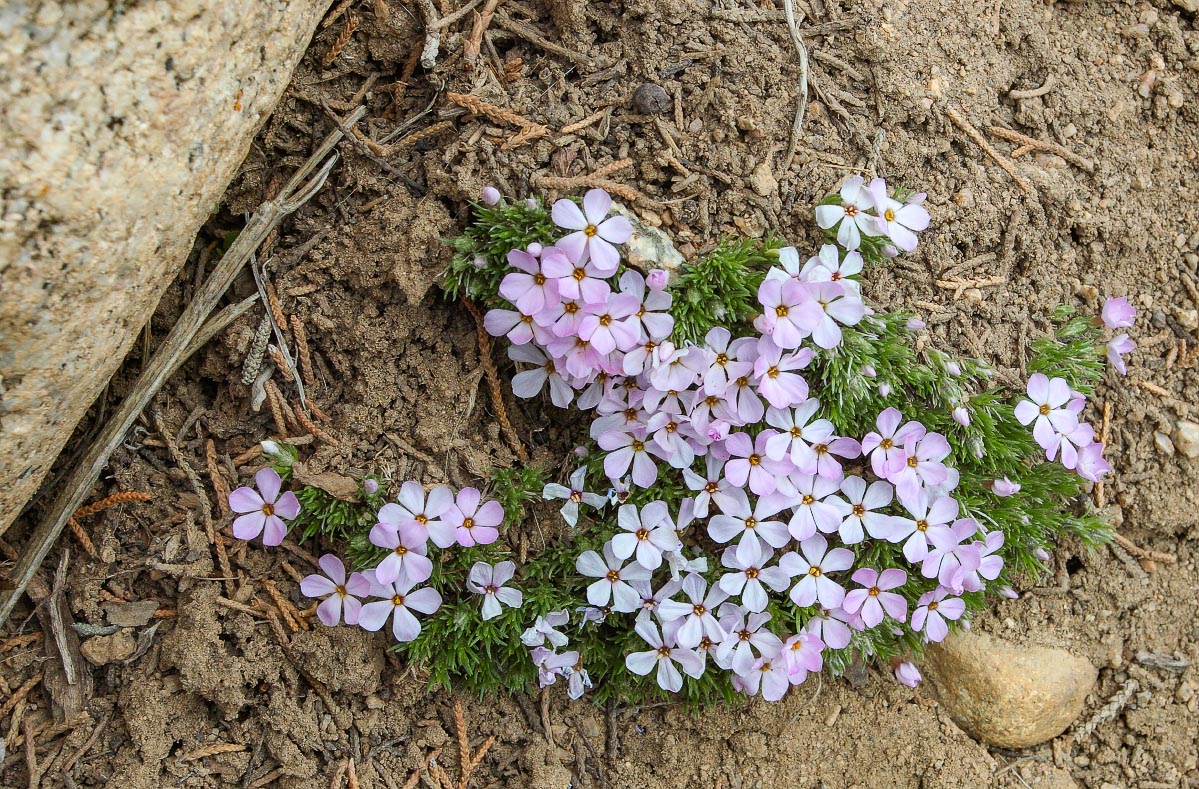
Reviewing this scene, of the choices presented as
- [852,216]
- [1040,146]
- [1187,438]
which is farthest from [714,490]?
[1187,438]

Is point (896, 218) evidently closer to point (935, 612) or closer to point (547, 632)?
point (935, 612)

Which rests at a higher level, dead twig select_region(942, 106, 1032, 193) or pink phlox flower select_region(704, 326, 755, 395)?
dead twig select_region(942, 106, 1032, 193)

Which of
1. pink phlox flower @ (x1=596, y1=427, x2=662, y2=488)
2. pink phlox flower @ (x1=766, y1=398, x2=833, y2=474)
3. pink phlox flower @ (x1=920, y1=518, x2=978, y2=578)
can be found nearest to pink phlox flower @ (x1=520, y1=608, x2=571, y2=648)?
pink phlox flower @ (x1=596, y1=427, x2=662, y2=488)

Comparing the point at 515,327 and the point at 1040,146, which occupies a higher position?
the point at 1040,146

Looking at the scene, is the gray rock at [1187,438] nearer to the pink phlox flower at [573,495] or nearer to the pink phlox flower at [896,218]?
the pink phlox flower at [896,218]

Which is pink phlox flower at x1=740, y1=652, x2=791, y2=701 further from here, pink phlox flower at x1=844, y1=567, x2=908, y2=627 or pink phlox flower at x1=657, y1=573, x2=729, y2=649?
pink phlox flower at x1=844, y1=567, x2=908, y2=627

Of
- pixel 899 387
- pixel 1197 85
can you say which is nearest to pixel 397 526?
pixel 899 387

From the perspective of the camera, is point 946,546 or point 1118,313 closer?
point 946,546
